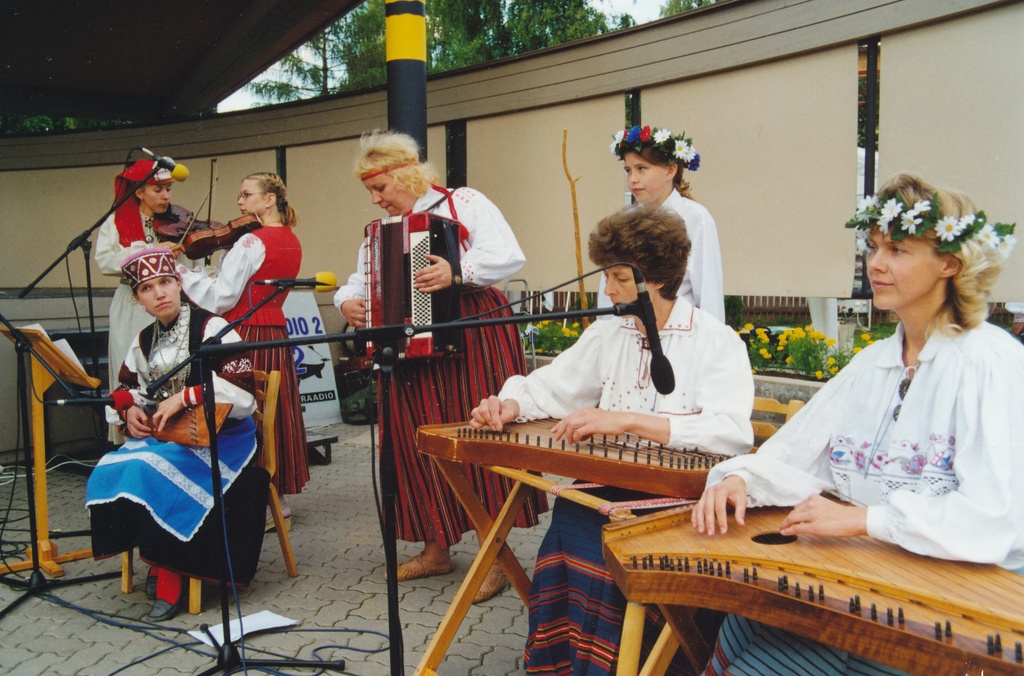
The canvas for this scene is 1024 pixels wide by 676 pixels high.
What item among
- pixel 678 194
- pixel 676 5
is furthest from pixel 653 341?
pixel 676 5

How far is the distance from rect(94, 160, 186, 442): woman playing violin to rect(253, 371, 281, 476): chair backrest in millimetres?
1307

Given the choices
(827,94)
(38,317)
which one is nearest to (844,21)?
(827,94)

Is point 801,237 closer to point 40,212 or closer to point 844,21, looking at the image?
point 844,21

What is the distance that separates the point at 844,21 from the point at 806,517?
4449 millimetres

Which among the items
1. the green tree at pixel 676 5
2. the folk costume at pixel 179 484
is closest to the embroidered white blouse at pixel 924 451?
the folk costume at pixel 179 484

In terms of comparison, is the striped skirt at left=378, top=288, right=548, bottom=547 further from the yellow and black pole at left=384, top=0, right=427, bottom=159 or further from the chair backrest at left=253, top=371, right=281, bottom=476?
the yellow and black pole at left=384, top=0, right=427, bottom=159

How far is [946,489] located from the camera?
5.50 ft

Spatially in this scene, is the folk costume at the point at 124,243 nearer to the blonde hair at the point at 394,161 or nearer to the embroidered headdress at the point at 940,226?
the blonde hair at the point at 394,161

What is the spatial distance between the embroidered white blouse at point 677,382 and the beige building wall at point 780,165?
9.56 ft

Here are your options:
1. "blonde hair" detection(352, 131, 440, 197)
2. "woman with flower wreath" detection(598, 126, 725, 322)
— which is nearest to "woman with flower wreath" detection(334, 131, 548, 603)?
"blonde hair" detection(352, 131, 440, 197)

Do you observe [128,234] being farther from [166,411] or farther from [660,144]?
[660,144]

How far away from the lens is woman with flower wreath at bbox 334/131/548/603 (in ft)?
11.1

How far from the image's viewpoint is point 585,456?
2.02 m

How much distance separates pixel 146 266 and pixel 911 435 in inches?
116
